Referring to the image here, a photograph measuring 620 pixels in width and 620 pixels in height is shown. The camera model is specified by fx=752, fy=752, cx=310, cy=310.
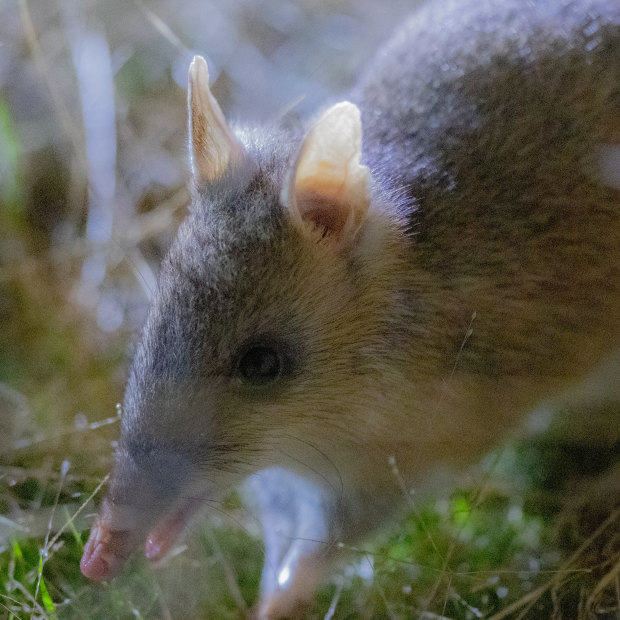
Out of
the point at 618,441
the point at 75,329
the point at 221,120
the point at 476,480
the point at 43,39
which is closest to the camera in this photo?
the point at 221,120

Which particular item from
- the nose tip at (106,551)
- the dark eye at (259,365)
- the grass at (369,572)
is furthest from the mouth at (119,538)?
the dark eye at (259,365)

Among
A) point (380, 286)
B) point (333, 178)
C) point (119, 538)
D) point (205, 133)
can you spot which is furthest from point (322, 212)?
point (119, 538)

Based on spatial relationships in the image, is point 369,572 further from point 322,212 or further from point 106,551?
point 322,212

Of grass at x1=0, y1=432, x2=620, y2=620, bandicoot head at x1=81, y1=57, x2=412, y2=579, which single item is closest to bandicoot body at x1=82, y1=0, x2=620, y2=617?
bandicoot head at x1=81, y1=57, x2=412, y2=579

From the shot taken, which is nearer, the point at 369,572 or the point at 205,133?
the point at 205,133

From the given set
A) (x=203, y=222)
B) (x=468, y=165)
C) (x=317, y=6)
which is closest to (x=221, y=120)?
(x=203, y=222)

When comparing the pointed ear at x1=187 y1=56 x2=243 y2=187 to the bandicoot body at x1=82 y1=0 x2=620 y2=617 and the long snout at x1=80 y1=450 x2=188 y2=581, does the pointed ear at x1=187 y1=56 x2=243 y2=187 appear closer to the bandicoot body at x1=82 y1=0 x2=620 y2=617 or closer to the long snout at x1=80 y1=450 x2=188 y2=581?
the bandicoot body at x1=82 y1=0 x2=620 y2=617

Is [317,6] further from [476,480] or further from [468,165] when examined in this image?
[476,480]

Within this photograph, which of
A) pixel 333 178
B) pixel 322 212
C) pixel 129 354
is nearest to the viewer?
pixel 333 178
